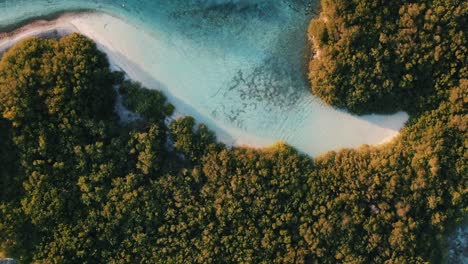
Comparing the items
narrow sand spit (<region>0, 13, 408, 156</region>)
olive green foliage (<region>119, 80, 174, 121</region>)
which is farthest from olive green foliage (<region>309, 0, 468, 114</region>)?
olive green foliage (<region>119, 80, 174, 121</region>)

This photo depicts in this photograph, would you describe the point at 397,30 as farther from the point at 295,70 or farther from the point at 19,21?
the point at 19,21

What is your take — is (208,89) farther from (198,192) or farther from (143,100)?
(198,192)

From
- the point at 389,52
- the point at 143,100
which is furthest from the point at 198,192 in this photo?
the point at 389,52

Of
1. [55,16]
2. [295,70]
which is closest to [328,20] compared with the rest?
[295,70]

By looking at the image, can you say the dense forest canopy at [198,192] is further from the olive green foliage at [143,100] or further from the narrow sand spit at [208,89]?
the narrow sand spit at [208,89]

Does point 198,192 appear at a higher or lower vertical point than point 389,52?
lower
